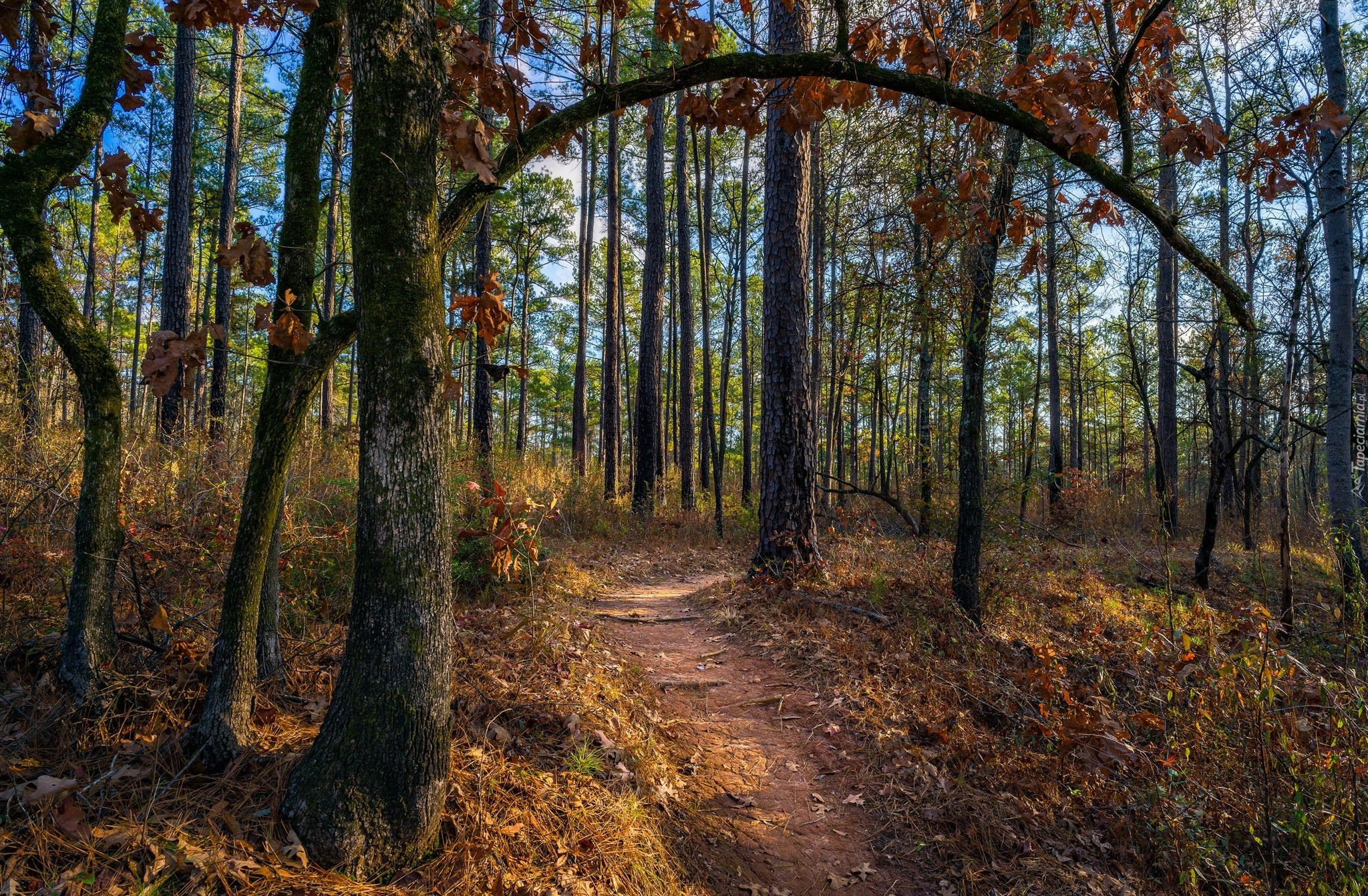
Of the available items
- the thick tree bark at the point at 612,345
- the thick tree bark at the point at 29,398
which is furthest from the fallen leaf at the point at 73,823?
the thick tree bark at the point at 612,345

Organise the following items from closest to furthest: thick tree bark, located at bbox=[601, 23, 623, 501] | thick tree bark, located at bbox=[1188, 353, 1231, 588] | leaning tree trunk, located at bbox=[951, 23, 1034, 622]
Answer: leaning tree trunk, located at bbox=[951, 23, 1034, 622]
thick tree bark, located at bbox=[1188, 353, 1231, 588]
thick tree bark, located at bbox=[601, 23, 623, 501]

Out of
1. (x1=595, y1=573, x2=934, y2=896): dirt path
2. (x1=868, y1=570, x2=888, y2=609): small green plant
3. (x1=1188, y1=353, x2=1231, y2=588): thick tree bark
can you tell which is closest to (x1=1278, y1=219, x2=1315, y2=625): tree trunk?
(x1=595, y1=573, x2=934, y2=896): dirt path

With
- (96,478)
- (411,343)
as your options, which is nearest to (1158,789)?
(411,343)

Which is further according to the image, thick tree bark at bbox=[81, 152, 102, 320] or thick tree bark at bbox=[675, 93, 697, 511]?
thick tree bark at bbox=[675, 93, 697, 511]

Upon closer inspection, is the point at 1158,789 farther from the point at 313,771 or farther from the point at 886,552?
the point at 886,552

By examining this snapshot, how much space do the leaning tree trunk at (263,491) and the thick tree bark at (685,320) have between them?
958 centimetres

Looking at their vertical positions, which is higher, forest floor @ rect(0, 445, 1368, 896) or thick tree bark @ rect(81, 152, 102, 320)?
thick tree bark @ rect(81, 152, 102, 320)

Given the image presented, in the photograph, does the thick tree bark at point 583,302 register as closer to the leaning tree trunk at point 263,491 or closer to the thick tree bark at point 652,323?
the thick tree bark at point 652,323

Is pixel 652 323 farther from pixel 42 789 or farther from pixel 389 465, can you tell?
pixel 42 789

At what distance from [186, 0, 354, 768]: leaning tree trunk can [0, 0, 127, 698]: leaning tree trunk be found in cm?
56

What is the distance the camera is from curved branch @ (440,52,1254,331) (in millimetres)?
2244

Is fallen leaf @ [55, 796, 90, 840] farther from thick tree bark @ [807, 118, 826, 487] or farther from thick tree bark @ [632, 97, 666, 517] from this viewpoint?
thick tree bark @ [632, 97, 666, 517]

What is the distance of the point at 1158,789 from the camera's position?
2.91 m

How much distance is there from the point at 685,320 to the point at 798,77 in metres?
11.1
